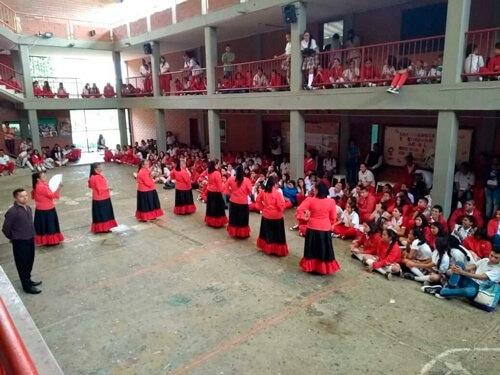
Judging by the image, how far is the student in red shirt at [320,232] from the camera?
6590mm

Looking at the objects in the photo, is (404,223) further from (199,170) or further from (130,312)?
(199,170)

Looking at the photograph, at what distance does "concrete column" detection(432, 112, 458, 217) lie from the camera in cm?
796

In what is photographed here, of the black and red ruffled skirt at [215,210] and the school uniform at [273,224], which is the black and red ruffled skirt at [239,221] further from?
the school uniform at [273,224]

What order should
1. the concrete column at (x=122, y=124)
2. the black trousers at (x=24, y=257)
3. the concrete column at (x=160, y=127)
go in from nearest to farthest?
the black trousers at (x=24, y=257)
the concrete column at (x=160, y=127)
the concrete column at (x=122, y=124)

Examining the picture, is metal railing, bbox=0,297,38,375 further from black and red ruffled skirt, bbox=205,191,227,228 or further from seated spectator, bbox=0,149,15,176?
seated spectator, bbox=0,149,15,176

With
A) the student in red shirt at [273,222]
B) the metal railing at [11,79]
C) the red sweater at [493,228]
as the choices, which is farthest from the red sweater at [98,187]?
the metal railing at [11,79]

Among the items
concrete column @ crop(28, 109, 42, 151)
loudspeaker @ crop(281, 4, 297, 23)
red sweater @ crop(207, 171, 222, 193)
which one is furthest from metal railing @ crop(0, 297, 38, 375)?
concrete column @ crop(28, 109, 42, 151)

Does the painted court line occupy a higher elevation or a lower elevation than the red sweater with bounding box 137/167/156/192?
lower

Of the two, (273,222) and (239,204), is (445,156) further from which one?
(239,204)

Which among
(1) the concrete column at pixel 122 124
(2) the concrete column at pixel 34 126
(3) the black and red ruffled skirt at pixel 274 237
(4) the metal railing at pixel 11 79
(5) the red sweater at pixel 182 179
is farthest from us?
(1) the concrete column at pixel 122 124

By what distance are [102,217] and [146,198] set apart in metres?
1.23

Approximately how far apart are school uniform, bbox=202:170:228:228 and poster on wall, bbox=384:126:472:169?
609cm

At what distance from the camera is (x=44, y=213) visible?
8242mm

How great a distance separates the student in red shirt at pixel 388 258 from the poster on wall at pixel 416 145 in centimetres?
543
